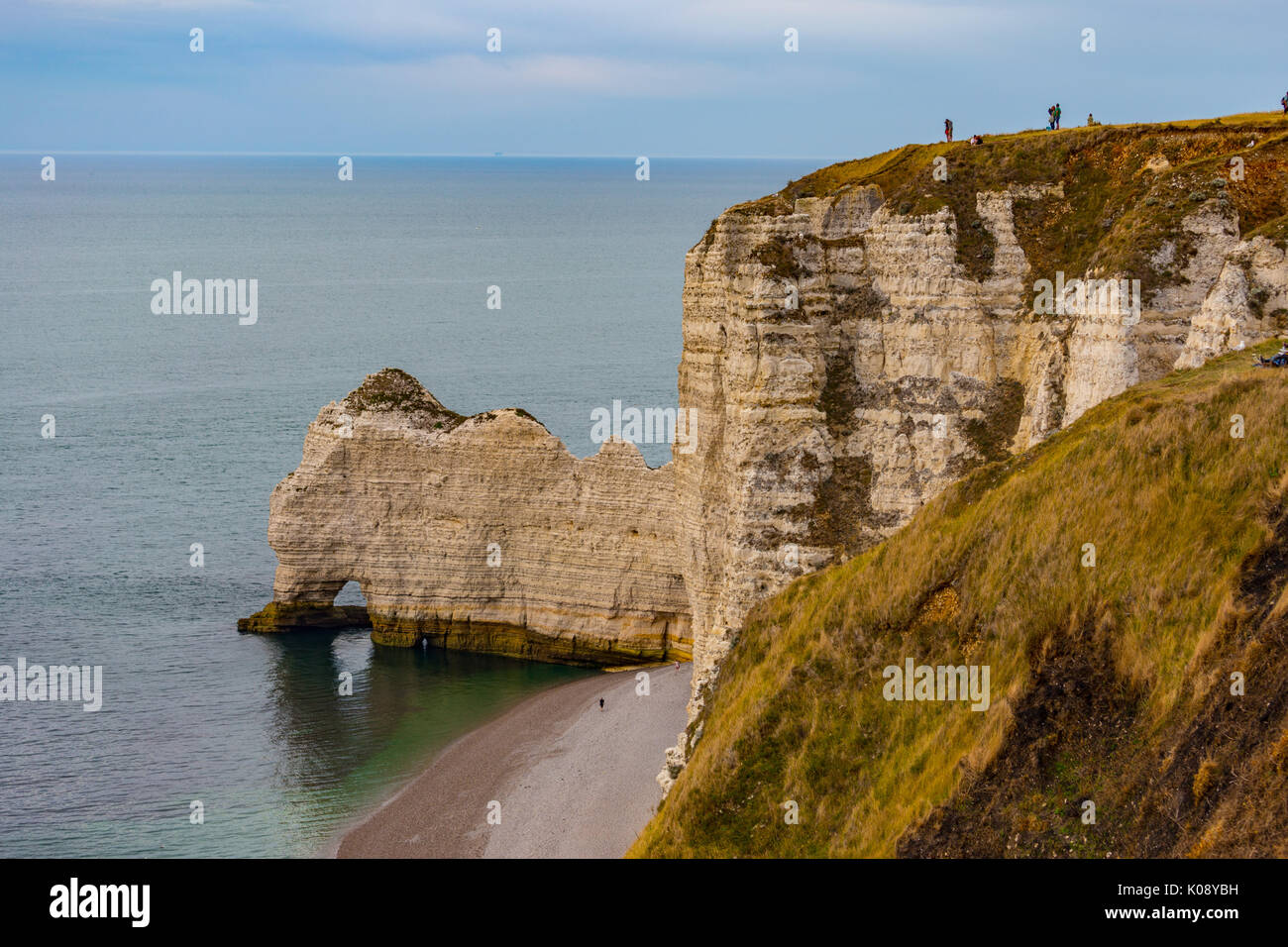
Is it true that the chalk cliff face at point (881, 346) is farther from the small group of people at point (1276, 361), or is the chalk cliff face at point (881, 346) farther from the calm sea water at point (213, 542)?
the calm sea water at point (213, 542)

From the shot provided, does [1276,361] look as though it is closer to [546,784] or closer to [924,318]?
[924,318]

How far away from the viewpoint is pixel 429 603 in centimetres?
5838

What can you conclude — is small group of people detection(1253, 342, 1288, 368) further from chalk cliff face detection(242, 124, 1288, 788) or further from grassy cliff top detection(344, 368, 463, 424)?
grassy cliff top detection(344, 368, 463, 424)

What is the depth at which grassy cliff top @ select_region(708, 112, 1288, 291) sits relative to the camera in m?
37.7

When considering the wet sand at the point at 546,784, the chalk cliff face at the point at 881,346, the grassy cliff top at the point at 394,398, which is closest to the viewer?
the chalk cliff face at the point at 881,346

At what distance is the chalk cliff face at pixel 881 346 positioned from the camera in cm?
3978

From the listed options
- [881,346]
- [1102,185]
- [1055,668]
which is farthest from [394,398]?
[1055,668]

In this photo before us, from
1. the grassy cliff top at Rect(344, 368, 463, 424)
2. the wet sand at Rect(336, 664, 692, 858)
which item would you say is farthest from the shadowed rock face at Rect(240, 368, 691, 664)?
the wet sand at Rect(336, 664, 692, 858)

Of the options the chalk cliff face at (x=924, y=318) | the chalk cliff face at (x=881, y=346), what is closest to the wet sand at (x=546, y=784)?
the chalk cliff face at (x=924, y=318)

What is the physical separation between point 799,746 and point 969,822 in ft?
15.9

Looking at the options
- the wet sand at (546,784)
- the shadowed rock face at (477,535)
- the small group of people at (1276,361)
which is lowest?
the wet sand at (546,784)

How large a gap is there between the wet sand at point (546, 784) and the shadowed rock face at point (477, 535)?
344 cm

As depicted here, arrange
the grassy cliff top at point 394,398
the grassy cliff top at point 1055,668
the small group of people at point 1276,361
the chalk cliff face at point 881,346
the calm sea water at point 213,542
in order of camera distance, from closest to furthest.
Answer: the grassy cliff top at point 1055,668 → the small group of people at point 1276,361 → the chalk cliff face at point 881,346 → the calm sea water at point 213,542 → the grassy cliff top at point 394,398
